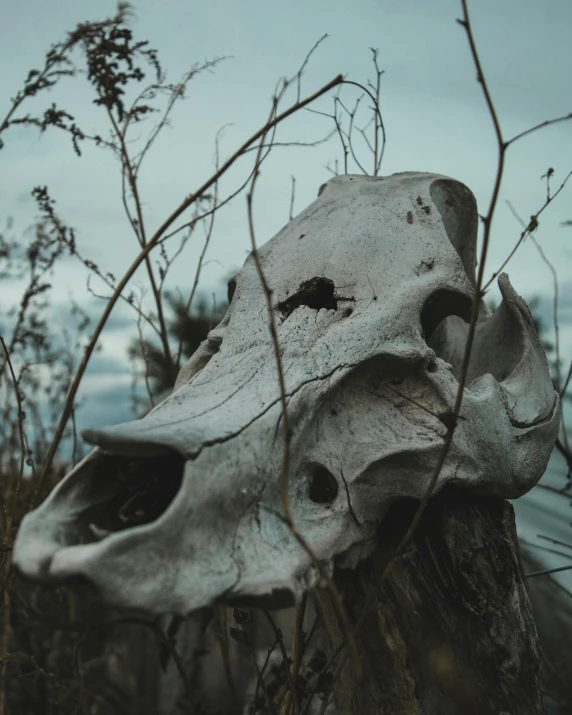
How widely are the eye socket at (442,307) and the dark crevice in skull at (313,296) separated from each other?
0.92 feet

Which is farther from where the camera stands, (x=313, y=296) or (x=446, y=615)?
(x=313, y=296)

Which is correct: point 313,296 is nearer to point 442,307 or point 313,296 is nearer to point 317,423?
point 442,307

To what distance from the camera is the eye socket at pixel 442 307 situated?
2281 millimetres

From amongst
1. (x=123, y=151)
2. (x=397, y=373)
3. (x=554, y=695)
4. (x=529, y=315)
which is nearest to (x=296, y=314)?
(x=397, y=373)

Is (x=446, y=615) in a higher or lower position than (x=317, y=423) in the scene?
lower

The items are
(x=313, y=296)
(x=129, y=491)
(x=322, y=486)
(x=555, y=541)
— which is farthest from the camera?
(x=555, y=541)

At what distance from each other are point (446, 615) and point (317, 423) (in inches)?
25.7

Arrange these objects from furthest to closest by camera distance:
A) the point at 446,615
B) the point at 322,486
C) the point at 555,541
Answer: the point at 555,541 < the point at 446,615 < the point at 322,486

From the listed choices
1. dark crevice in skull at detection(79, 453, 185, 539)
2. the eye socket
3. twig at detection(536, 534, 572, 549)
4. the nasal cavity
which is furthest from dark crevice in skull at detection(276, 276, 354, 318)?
twig at detection(536, 534, 572, 549)

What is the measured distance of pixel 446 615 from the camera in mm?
2066

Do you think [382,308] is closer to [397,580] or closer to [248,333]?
[248,333]

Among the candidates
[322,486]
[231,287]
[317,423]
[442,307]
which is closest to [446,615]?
[322,486]

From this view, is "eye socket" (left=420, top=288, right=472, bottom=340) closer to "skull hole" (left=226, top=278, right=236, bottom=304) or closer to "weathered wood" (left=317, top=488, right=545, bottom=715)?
"weathered wood" (left=317, top=488, right=545, bottom=715)

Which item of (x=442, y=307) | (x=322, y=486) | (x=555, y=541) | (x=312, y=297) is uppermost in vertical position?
(x=312, y=297)
